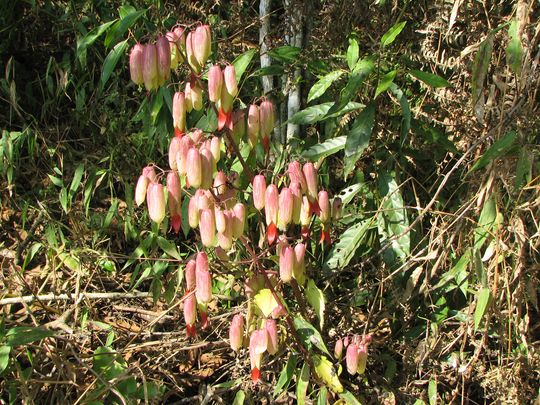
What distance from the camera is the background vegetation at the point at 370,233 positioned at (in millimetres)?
2262

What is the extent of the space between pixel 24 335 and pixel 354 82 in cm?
118

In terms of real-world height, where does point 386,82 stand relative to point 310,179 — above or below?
above

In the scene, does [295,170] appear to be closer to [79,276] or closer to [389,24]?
[389,24]

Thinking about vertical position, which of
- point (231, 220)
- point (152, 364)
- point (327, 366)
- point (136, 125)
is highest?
point (231, 220)

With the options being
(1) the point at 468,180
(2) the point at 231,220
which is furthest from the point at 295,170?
(1) the point at 468,180

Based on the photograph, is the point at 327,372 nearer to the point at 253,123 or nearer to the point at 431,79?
the point at 253,123

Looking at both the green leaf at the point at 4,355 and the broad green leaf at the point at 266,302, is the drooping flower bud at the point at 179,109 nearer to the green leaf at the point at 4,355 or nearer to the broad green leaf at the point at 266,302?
the broad green leaf at the point at 266,302

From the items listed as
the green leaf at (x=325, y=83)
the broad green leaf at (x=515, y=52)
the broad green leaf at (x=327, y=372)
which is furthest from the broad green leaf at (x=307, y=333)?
the broad green leaf at (x=515, y=52)

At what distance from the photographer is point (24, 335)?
214 cm

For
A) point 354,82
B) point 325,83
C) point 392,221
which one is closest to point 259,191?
point 354,82

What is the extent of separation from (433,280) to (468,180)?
0.39 meters

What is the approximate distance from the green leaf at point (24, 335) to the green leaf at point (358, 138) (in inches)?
39.1

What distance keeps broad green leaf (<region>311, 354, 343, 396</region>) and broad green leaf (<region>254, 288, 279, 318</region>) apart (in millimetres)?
287

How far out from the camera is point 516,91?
2.29 metres
